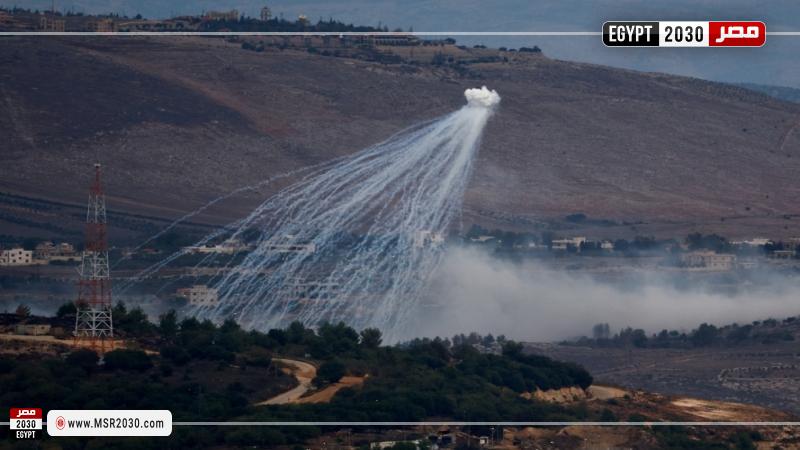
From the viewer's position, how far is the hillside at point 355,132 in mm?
140625

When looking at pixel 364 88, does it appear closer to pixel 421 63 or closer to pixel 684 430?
pixel 421 63

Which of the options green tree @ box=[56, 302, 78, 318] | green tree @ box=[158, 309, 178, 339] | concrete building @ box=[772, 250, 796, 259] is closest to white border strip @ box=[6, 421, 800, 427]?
green tree @ box=[158, 309, 178, 339]

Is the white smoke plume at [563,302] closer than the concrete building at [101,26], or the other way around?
the white smoke plume at [563,302]

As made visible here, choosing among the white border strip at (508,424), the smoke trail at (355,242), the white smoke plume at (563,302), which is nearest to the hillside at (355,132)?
the smoke trail at (355,242)

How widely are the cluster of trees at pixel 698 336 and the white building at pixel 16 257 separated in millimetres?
26282

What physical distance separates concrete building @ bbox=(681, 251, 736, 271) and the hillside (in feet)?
33.7

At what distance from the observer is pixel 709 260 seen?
126 m

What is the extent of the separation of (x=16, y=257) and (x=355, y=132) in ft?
153

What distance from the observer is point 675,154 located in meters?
166

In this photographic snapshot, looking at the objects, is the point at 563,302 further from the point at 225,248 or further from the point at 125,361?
the point at 125,361

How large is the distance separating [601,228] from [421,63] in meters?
43.3

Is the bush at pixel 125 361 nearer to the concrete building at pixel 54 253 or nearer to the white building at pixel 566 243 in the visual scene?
the concrete building at pixel 54 253

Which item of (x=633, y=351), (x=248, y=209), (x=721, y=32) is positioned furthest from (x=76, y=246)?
(x=721, y=32)

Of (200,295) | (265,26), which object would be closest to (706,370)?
(200,295)
